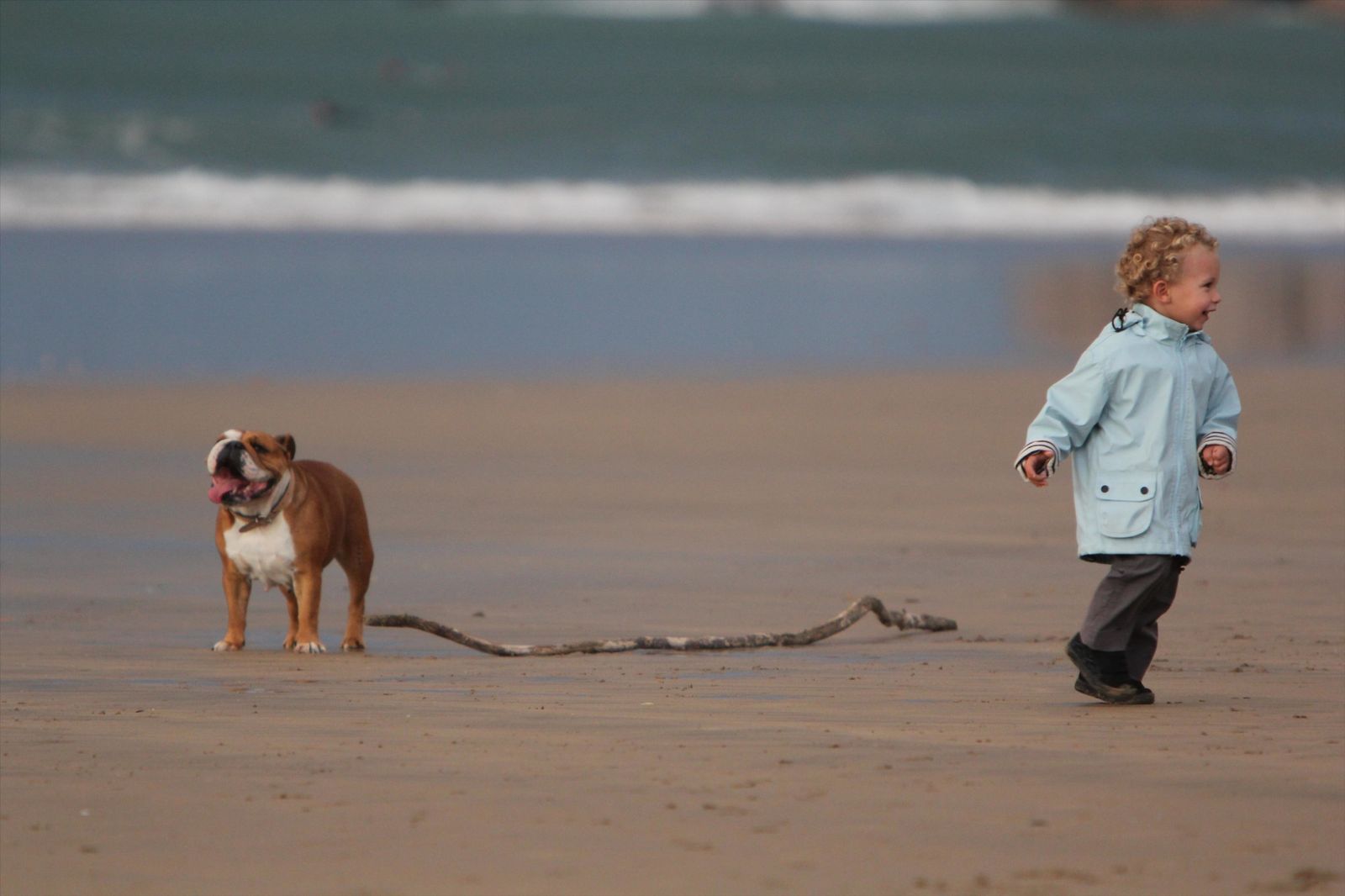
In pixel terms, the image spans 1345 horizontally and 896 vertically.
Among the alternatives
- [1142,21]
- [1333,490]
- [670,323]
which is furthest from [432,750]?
[1142,21]

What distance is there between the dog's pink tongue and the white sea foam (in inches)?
946

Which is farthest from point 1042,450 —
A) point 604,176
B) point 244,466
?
point 604,176

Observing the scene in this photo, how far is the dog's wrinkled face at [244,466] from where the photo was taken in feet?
20.1

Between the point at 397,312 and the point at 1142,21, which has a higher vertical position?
the point at 1142,21

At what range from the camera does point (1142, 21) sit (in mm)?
63469

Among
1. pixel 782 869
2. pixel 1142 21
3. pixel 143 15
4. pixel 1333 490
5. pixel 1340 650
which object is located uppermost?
pixel 1142 21

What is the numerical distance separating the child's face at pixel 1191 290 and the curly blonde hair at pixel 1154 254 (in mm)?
18

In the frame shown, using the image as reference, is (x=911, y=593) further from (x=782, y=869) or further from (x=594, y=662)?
(x=782, y=869)

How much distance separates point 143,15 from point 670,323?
37.2 m

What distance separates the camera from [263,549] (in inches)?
248

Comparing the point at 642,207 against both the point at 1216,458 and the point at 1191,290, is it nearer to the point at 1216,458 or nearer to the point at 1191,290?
the point at 1191,290

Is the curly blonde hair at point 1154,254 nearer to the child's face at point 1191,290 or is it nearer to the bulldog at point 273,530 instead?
the child's face at point 1191,290

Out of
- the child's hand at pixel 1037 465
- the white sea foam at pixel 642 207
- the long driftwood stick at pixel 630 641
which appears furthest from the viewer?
the white sea foam at pixel 642 207

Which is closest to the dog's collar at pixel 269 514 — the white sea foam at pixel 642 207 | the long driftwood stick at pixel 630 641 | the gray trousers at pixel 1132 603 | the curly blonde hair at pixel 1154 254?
the long driftwood stick at pixel 630 641
